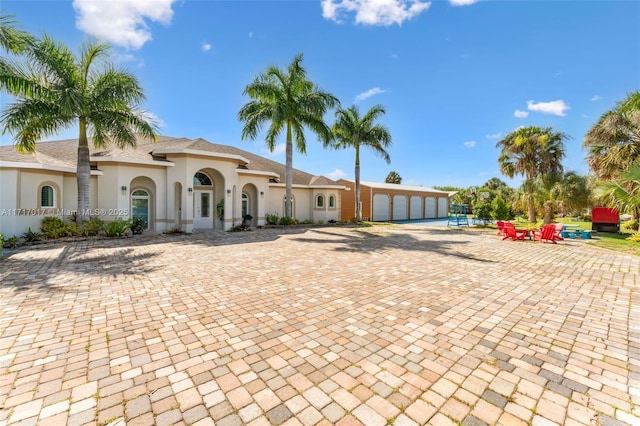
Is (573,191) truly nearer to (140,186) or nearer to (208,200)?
(208,200)

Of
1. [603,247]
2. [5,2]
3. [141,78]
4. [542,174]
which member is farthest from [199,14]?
[542,174]

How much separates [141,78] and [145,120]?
1.96 m

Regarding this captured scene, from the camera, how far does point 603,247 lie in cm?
1205

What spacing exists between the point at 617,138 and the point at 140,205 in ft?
86.1

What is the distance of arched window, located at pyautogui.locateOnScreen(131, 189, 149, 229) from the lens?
16359 millimetres

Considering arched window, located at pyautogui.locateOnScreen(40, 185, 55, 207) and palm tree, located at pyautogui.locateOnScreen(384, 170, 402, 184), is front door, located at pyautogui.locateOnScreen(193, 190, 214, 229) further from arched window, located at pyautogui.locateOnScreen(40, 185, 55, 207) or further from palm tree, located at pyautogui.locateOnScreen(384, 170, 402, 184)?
palm tree, located at pyautogui.locateOnScreen(384, 170, 402, 184)

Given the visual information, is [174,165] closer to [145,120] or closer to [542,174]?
[145,120]

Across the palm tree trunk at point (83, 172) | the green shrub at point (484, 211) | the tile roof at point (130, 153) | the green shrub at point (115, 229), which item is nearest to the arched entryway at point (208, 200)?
the tile roof at point (130, 153)

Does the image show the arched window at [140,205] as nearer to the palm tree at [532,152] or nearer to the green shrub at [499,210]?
the green shrub at [499,210]

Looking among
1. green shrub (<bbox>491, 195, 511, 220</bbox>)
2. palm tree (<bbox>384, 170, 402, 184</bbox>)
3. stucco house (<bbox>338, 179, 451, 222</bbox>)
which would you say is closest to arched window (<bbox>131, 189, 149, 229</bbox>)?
stucco house (<bbox>338, 179, 451, 222</bbox>)

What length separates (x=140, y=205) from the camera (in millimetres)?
16578

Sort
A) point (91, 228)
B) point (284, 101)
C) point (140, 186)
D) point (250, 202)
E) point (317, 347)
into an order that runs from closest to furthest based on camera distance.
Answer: point (317, 347) → point (91, 228) → point (140, 186) → point (284, 101) → point (250, 202)

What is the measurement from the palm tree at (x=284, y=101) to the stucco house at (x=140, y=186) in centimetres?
316

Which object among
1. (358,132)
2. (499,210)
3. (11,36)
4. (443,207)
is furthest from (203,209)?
(443,207)
